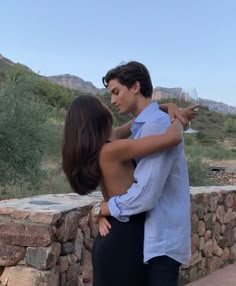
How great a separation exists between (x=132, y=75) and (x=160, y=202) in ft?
1.82

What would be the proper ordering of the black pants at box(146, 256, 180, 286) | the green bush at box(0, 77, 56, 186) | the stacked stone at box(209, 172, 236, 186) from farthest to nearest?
1. the stacked stone at box(209, 172, 236, 186)
2. the green bush at box(0, 77, 56, 186)
3. the black pants at box(146, 256, 180, 286)

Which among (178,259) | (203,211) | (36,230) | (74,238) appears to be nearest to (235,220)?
(203,211)

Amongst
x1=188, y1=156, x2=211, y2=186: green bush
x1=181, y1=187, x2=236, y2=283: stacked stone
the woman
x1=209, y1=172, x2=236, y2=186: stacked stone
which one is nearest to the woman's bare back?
the woman

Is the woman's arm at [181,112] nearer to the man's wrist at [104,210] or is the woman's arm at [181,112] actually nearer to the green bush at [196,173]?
the man's wrist at [104,210]

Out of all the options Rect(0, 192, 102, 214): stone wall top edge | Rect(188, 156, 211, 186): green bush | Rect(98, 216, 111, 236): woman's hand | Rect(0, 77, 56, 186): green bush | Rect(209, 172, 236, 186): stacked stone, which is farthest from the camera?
Rect(209, 172, 236, 186): stacked stone

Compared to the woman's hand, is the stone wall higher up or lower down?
lower down

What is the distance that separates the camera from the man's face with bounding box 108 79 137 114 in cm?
235

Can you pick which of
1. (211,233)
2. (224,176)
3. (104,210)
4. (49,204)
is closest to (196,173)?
(211,233)

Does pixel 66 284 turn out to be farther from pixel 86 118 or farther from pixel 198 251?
pixel 198 251

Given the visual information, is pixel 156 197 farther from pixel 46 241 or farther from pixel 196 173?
pixel 196 173

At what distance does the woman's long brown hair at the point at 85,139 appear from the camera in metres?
2.26

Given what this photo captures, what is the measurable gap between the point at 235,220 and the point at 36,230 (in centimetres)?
396

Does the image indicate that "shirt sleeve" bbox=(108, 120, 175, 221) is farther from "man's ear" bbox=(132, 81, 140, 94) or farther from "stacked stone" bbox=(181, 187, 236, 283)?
"stacked stone" bbox=(181, 187, 236, 283)

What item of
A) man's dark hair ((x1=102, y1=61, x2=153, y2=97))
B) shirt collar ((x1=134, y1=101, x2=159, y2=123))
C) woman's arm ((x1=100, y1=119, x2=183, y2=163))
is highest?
man's dark hair ((x1=102, y1=61, x2=153, y2=97))
